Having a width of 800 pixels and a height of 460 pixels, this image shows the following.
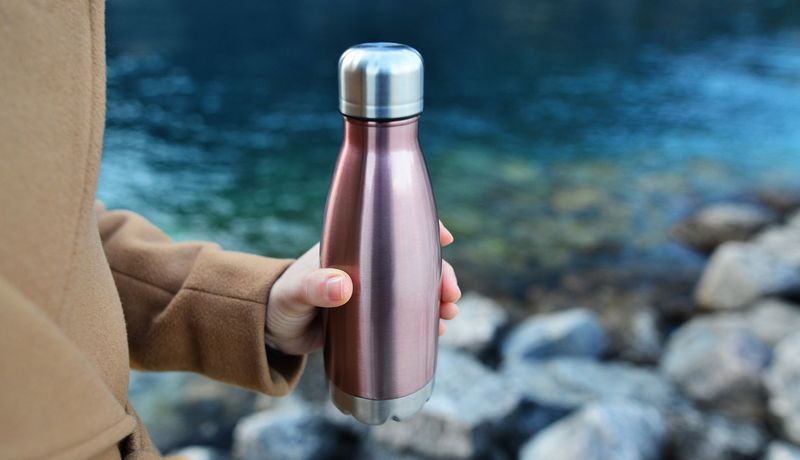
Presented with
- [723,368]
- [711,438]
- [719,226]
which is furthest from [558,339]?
[719,226]

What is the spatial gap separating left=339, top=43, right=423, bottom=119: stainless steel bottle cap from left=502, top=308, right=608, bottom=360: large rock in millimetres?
3496

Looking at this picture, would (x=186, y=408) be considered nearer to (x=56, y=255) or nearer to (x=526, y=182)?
(x=56, y=255)

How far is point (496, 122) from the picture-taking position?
9.07 metres

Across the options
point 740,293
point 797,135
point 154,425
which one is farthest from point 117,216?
point 797,135

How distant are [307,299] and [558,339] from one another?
137 inches

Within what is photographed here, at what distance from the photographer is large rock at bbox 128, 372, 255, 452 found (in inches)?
161

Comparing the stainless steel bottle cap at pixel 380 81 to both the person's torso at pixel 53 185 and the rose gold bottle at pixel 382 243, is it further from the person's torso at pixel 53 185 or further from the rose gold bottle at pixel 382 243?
the person's torso at pixel 53 185

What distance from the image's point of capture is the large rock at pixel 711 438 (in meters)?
3.44

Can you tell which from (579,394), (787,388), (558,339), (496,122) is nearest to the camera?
(787,388)

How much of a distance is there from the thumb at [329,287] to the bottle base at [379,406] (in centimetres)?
19

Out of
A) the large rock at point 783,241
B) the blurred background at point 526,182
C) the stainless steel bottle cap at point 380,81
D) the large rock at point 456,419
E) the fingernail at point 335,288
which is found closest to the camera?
the stainless steel bottle cap at point 380,81

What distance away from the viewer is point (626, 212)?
685cm

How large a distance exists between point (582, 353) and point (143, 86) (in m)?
7.78

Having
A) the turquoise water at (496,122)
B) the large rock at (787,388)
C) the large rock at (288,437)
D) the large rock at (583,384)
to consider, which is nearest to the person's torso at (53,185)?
the large rock at (288,437)
